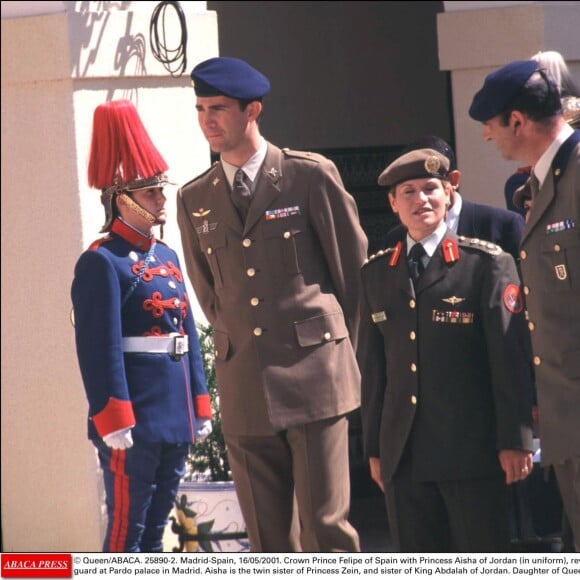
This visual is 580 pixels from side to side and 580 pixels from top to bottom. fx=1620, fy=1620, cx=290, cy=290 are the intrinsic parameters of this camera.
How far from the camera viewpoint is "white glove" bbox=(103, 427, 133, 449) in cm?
569

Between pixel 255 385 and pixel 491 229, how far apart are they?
105 centimetres

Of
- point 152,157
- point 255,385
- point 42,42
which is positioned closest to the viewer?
point 255,385

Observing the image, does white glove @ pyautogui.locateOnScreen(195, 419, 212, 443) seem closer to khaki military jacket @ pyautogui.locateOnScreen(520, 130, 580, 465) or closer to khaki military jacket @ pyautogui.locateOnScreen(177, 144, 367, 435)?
khaki military jacket @ pyautogui.locateOnScreen(177, 144, 367, 435)

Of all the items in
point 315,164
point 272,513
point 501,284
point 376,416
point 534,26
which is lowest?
point 272,513

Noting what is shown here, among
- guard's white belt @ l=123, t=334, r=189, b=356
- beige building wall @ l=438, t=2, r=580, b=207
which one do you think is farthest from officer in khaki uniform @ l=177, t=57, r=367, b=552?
beige building wall @ l=438, t=2, r=580, b=207

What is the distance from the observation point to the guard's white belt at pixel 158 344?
5.84 m

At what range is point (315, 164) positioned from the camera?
5.61 meters

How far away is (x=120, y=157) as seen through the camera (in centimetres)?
596

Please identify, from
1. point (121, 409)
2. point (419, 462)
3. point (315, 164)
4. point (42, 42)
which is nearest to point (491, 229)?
point (315, 164)

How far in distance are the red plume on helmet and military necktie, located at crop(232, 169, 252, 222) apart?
0.45 metres

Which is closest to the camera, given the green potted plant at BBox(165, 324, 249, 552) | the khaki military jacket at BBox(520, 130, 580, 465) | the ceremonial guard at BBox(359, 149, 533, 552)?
the khaki military jacket at BBox(520, 130, 580, 465)

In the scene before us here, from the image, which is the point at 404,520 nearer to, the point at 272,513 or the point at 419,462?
the point at 419,462

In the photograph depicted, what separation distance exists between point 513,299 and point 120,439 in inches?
59.7

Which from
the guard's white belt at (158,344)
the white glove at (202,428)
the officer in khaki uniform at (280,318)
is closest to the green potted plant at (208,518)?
the white glove at (202,428)
